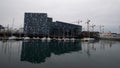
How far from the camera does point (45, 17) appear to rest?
314 feet

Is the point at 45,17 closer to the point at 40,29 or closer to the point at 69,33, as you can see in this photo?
the point at 40,29

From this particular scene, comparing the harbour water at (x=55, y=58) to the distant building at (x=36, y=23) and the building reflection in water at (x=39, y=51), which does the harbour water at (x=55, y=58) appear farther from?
the distant building at (x=36, y=23)

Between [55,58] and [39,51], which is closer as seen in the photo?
[55,58]

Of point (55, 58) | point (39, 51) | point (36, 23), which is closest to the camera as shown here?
point (55, 58)

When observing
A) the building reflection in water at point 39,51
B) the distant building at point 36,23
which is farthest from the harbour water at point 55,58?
the distant building at point 36,23

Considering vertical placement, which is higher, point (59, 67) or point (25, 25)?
point (25, 25)

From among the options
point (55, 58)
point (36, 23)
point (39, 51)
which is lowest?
point (55, 58)

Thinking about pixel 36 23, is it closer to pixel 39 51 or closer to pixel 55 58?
pixel 39 51

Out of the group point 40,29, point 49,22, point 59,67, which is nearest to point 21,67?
point 59,67

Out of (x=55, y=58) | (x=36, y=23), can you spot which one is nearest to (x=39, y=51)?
(x=55, y=58)

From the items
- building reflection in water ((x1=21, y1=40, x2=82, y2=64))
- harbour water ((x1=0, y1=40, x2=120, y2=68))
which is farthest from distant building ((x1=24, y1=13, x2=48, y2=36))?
harbour water ((x1=0, y1=40, x2=120, y2=68))

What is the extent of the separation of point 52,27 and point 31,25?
1682cm

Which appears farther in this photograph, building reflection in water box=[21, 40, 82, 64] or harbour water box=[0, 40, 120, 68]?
building reflection in water box=[21, 40, 82, 64]

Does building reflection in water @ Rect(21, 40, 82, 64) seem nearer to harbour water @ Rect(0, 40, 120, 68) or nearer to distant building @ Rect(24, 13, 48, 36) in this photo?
harbour water @ Rect(0, 40, 120, 68)
